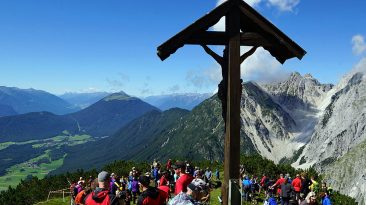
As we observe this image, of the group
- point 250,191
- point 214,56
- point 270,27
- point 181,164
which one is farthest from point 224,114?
point 250,191

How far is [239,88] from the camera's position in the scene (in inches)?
328

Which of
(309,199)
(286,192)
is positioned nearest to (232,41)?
(309,199)

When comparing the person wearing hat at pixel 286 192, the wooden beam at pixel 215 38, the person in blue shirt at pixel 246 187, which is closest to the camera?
the wooden beam at pixel 215 38

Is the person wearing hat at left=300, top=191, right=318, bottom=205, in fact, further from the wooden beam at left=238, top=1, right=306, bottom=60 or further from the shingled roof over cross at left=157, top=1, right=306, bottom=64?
the wooden beam at left=238, top=1, right=306, bottom=60

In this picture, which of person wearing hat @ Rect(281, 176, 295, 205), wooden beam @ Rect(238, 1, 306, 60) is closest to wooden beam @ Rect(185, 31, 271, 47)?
wooden beam @ Rect(238, 1, 306, 60)

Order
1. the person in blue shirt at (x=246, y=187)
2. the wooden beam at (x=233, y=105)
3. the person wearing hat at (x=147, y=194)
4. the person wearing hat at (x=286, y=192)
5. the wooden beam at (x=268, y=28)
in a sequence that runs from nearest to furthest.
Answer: the wooden beam at (x=233, y=105) → the wooden beam at (x=268, y=28) → the person wearing hat at (x=147, y=194) → the person wearing hat at (x=286, y=192) → the person in blue shirt at (x=246, y=187)

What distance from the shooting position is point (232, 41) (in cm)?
838

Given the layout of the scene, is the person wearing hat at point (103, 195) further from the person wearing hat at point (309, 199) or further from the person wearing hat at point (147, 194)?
the person wearing hat at point (309, 199)

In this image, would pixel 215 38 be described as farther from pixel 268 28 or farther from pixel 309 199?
pixel 309 199

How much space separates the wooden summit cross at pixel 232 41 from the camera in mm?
8234

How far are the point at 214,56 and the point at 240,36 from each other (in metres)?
0.66

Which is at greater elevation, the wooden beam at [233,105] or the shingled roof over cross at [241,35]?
the shingled roof over cross at [241,35]

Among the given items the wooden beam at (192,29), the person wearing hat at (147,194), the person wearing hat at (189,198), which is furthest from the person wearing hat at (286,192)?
the wooden beam at (192,29)

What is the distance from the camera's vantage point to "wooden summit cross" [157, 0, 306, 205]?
8234 mm
